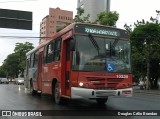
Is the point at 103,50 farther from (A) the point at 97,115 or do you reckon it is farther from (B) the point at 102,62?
(A) the point at 97,115

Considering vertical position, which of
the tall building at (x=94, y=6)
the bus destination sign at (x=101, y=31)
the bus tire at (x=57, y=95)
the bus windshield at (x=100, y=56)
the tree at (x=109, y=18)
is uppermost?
the tall building at (x=94, y=6)

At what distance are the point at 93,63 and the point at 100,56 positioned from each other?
15.7 inches

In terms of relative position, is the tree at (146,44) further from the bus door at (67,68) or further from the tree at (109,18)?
the bus door at (67,68)

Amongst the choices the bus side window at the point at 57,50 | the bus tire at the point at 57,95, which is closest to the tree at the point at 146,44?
the bus side window at the point at 57,50

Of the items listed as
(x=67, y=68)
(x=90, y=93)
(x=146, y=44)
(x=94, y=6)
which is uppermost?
(x=94, y=6)

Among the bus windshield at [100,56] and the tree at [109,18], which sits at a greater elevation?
the tree at [109,18]

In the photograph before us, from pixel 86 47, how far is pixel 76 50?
43cm

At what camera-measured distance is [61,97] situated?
1756 cm

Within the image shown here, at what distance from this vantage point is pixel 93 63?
1552cm

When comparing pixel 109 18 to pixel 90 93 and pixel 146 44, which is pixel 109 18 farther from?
pixel 90 93

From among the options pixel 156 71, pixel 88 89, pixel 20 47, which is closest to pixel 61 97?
pixel 88 89

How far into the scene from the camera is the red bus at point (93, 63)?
15.4m

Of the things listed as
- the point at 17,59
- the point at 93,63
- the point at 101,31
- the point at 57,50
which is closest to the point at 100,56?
the point at 93,63

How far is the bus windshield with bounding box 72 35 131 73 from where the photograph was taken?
609 inches
